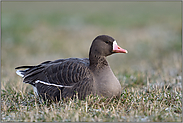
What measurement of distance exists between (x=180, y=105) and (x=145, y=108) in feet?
3.17

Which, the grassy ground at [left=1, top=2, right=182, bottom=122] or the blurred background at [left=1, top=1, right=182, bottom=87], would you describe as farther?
the blurred background at [left=1, top=1, right=182, bottom=87]

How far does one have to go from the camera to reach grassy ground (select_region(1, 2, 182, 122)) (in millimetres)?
4555

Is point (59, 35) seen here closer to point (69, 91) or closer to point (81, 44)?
point (81, 44)

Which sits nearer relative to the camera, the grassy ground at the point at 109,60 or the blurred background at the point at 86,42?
the grassy ground at the point at 109,60

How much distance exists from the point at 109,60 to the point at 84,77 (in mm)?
7564

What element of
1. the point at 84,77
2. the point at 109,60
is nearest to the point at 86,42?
the point at 109,60

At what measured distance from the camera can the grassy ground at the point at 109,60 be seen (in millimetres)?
4555

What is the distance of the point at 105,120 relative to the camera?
14.0ft

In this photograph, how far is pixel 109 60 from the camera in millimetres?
12586

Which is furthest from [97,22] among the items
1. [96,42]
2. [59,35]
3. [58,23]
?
[96,42]

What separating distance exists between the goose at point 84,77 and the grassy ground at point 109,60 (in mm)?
215

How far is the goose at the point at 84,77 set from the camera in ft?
16.6

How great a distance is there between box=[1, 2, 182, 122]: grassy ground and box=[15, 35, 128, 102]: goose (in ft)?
0.71

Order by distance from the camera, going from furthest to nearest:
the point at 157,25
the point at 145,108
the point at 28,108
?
the point at 157,25
the point at 28,108
the point at 145,108
